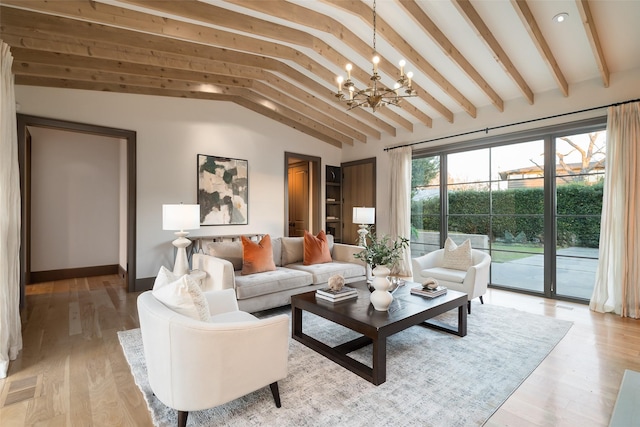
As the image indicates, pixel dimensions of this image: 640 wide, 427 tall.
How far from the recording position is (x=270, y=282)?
3607mm

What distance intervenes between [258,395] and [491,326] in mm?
2505

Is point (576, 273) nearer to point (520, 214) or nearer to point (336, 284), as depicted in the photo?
point (520, 214)

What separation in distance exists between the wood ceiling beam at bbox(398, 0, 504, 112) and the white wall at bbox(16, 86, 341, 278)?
340cm

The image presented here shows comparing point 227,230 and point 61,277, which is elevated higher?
point 227,230

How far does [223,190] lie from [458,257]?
3.80 meters

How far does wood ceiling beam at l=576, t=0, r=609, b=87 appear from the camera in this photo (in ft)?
9.42

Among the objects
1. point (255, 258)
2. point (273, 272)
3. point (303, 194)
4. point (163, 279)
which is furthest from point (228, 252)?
point (303, 194)

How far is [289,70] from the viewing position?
4.48 m

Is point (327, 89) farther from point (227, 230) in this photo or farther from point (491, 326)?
point (491, 326)

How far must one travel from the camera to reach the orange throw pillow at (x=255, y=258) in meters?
3.84

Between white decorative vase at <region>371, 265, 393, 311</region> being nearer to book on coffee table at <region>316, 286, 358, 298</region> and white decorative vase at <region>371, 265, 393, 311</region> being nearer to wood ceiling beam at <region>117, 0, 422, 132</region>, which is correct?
book on coffee table at <region>316, 286, 358, 298</region>

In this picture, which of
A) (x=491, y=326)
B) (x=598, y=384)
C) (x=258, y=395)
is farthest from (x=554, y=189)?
(x=258, y=395)

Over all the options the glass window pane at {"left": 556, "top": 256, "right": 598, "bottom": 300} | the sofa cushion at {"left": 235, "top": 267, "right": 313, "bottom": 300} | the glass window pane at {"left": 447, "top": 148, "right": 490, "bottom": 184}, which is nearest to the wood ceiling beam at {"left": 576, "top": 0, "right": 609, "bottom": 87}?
the glass window pane at {"left": 447, "top": 148, "right": 490, "bottom": 184}

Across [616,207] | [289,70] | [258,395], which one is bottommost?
[258,395]
